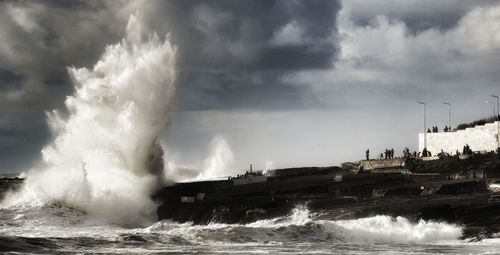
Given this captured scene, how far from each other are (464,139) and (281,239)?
36.2m

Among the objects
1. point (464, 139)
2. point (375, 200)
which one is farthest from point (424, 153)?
point (375, 200)

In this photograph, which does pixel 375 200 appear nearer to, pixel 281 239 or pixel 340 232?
pixel 340 232

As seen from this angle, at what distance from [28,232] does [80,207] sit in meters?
8.08

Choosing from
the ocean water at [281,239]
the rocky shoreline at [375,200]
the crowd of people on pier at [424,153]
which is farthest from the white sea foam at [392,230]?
the crowd of people on pier at [424,153]

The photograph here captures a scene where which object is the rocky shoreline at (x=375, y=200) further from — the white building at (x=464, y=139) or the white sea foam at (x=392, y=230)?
the white building at (x=464, y=139)

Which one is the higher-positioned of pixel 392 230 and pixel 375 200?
pixel 375 200

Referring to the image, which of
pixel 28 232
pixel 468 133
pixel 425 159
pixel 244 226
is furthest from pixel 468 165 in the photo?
pixel 28 232

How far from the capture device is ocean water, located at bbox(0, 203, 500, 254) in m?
24.3

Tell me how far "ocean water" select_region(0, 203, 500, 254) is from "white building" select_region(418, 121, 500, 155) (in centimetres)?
2866

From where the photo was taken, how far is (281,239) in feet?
89.0

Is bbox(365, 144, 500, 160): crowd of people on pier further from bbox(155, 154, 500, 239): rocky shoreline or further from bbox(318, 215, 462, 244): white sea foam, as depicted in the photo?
bbox(318, 215, 462, 244): white sea foam

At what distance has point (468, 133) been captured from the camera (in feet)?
196

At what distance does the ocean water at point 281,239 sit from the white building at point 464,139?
28660 millimetres

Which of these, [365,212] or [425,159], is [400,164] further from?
[365,212]
